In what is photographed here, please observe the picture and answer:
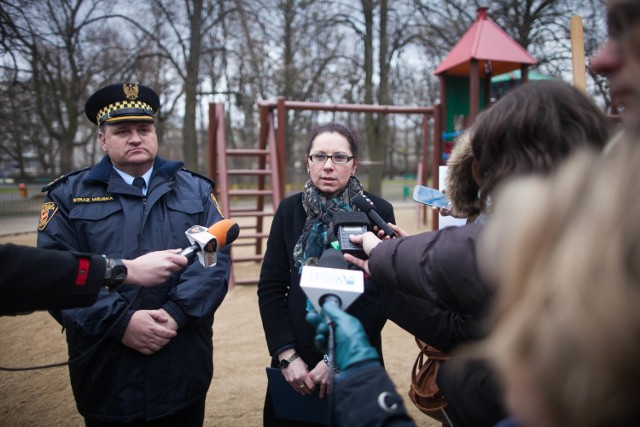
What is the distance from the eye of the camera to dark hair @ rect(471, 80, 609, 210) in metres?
1.02

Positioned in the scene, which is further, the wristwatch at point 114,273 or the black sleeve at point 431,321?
the wristwatch at point 114,273

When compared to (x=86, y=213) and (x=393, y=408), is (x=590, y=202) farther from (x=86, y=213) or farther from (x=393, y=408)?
(x=86, y=213)

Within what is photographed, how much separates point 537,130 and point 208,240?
3.87 feet

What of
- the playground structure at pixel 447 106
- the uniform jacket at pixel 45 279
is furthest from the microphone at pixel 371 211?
the playground structure at pixel 447 106

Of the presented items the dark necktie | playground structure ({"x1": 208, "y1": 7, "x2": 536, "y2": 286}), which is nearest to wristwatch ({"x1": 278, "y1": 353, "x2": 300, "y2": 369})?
the dark necktie

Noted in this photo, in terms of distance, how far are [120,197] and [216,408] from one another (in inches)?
69.4

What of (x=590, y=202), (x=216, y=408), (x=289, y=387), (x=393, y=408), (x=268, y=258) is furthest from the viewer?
(x=216, y=408)

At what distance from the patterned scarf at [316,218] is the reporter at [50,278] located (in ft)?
2.10

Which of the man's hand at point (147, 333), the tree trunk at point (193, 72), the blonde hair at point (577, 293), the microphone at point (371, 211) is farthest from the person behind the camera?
the tree trunk at point (193, 72)

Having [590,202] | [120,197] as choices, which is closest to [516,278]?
[590,202]

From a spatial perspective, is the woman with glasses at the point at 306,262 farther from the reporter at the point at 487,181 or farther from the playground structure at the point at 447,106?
the playground structure at the point at 447,106

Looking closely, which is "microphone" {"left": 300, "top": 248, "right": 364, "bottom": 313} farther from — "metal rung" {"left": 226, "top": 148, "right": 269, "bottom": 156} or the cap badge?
"metal rung" {"left": 226, "top": 148, "right": 269, "bottom": 156}

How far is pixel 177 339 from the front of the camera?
1.88 meters

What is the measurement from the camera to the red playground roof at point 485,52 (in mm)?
5066
